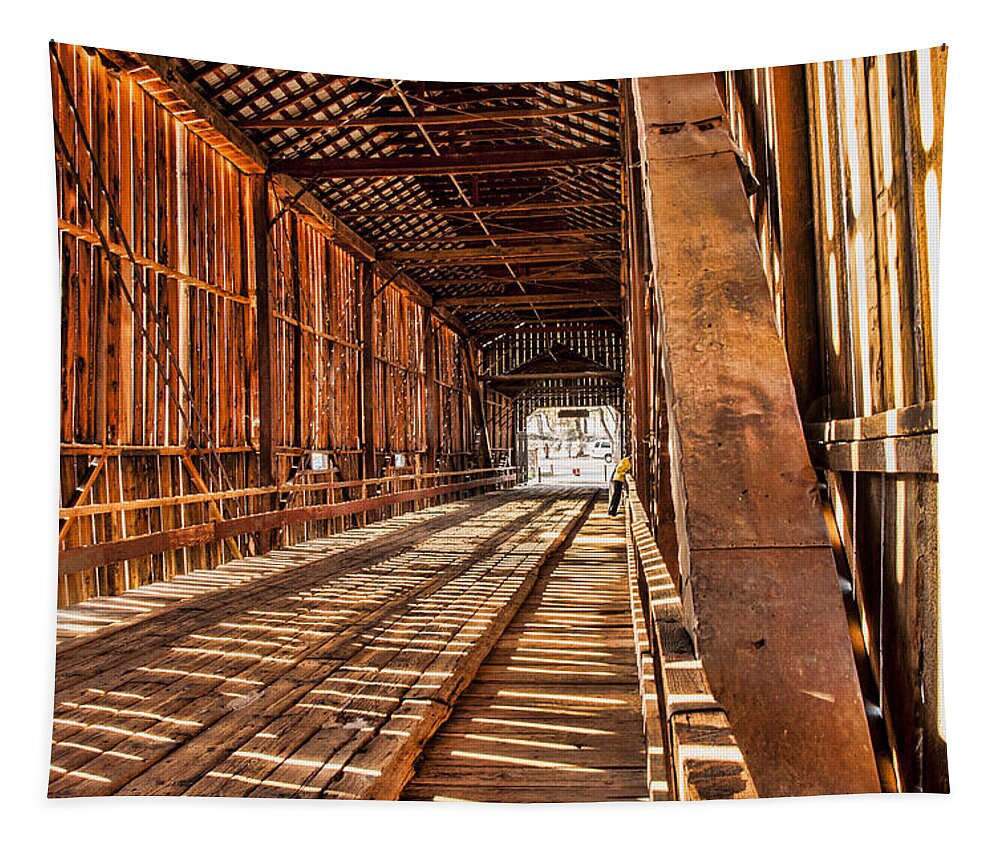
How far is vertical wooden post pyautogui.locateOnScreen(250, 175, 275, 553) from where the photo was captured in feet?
30.0

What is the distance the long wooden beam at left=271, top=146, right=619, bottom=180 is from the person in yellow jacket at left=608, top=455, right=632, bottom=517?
4085 mm

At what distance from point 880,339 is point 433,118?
6.67m

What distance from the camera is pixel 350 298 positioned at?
516 inches

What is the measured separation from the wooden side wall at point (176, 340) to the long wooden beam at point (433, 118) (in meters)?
0.84

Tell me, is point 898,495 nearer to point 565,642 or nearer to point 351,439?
point 565,642

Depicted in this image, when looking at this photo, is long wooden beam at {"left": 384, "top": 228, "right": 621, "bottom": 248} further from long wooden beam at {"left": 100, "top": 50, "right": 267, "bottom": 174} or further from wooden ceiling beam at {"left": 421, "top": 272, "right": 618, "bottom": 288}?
long wooden beam at {"left": 100, "top": 50, "right": 267, "bottom": 174}

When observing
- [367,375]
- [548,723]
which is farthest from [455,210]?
[548,723]

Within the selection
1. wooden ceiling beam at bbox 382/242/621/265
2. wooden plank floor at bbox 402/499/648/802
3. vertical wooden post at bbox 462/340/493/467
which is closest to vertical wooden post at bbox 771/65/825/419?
wooden plank floor at bbox 402/499/648/802

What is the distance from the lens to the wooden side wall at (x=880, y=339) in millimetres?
1552

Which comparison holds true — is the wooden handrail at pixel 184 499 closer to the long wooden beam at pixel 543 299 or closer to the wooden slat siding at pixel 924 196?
the wooden slat siding at pixel 924 196

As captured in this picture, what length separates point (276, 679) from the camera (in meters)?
3.53

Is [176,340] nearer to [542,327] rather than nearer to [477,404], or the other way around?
[477,404]

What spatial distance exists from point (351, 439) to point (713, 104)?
1096 centimetres

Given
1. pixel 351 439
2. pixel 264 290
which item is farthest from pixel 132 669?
pixel 351 439
